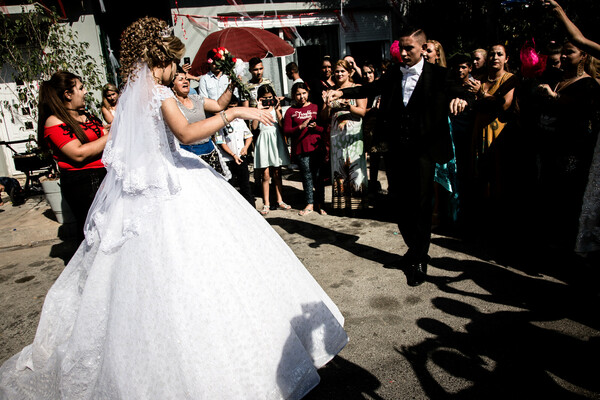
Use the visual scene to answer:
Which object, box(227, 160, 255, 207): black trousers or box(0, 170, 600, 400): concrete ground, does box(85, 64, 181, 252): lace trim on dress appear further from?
box(227, 160, 255, 207): black trousers

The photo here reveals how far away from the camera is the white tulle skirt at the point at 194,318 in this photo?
2.03 metres

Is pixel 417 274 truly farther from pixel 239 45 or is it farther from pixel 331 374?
pixel 239 45

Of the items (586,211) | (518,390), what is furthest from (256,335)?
(586,211)

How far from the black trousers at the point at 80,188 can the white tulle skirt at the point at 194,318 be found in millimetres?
1501

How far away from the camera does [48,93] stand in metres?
3.43

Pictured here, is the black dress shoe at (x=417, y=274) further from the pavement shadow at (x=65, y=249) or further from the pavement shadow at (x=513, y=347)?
the pavement shadow at (x=65, y=249)

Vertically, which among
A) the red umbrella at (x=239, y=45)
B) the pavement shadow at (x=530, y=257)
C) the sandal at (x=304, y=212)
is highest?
the red umbrella at (x=239, y=45)

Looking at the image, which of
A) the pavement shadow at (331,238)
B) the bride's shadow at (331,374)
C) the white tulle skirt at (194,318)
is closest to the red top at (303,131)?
the pavement shadow at (331,238)

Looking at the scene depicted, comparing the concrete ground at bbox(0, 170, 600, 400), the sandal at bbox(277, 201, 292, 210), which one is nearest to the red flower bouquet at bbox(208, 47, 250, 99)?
the concrete ground at bbox(0, 170, 600, 400)

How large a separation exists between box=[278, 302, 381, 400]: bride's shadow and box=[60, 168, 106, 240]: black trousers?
8.22 ft

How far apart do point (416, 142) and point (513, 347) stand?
1.86 m

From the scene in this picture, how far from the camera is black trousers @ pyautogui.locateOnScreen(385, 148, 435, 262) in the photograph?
3.61 meters

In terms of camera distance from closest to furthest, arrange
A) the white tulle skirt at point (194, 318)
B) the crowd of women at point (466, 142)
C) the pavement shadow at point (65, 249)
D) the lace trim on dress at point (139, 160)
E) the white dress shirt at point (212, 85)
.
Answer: the white tulle skirt at point (194, 318) < the lace trim on dress at point (139, 160) < the crowd of women at point (466, 142) < the pavement shadow at point (65, 249) < the white dress shirt at point (212, 85)

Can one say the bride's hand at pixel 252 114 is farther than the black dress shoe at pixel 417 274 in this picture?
No
